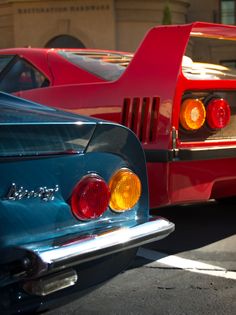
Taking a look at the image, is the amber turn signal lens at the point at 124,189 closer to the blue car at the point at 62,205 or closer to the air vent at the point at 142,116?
the blue car at the point at 62,205

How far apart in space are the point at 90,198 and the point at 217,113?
6.67 ft

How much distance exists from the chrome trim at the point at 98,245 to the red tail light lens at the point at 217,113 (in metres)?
1.59

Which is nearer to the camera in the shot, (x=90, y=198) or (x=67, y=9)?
(x=90, y=198)

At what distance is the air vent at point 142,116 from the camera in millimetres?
4102

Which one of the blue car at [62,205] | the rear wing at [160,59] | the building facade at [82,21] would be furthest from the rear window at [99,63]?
the building facade at [82,21]

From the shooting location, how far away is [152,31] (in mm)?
4316

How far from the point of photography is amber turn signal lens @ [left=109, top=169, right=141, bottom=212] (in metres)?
2.67

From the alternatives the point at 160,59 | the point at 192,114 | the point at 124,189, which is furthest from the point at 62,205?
the point at 160,59

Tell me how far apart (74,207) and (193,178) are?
1.85 m

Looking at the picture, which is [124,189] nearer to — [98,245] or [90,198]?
[90,198]

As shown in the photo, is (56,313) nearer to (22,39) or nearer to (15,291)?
(15,291)

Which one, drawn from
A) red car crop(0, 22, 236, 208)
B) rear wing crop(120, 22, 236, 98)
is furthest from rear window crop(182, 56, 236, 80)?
rear wing crop(120, 22, 236, 98)

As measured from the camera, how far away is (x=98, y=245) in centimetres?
241

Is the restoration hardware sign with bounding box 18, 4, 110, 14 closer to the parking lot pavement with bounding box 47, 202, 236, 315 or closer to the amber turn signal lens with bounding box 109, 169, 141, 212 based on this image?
the parking lot pavement with bounding box 47, 202, 236, 315
